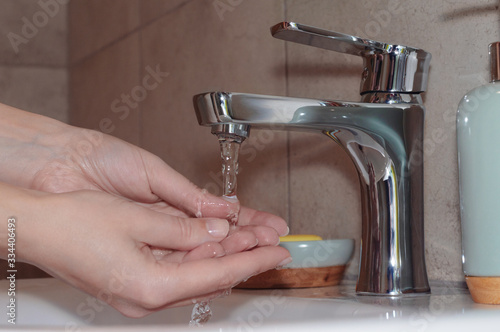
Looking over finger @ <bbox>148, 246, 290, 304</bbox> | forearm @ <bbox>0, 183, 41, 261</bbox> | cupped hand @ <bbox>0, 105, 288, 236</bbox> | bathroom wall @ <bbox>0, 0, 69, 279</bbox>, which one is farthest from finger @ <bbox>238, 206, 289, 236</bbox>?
bathroom wall @ <bbox>0, 0, 69, 279</bbox>

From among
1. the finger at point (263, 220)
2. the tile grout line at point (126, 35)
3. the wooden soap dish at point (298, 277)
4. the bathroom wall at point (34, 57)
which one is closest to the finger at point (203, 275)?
the finger at point (263, 220)

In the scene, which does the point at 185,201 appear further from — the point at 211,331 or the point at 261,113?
the point at 211,331

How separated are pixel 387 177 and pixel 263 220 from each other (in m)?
0.12

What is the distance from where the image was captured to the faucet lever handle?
0.57 meters

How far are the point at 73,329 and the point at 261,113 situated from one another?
24 centimetres

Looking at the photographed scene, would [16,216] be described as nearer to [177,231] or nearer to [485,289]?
[177,231]

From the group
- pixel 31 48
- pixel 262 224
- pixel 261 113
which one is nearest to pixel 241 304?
pixel 262 224

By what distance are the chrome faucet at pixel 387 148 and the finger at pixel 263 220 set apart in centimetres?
8

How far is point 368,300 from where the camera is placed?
0.55 m

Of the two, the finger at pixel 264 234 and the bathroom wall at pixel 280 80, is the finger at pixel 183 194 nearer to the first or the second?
the finger at pixel 264 234

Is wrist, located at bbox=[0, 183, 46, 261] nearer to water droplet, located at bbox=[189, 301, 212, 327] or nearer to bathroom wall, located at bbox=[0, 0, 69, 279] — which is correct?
water droplet, located at bbox=[189, 301, 212, 327]

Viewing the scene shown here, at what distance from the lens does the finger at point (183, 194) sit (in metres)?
0.55

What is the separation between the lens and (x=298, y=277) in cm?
67

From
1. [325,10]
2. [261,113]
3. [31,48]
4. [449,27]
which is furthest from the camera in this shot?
[31,48]
